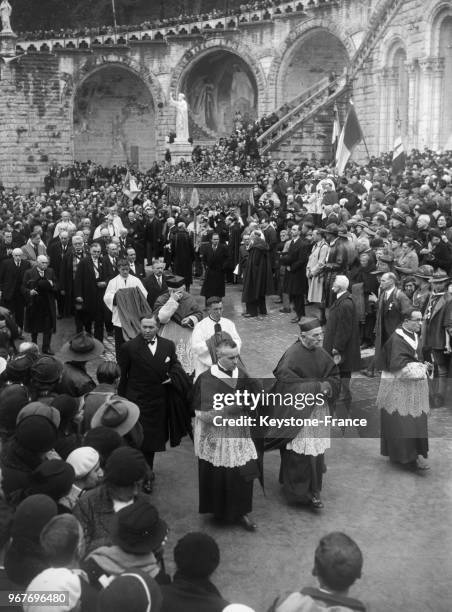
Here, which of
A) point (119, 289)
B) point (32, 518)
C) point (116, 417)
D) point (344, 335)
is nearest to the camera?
point (32, 518)

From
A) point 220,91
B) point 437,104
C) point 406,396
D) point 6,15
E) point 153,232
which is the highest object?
point 6,15

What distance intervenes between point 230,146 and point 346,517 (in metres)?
26.1

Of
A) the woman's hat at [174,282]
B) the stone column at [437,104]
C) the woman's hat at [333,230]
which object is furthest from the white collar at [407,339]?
the stone column at [437,104]

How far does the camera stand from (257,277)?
50.5 feet

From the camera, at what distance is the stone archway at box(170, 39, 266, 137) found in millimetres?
38125

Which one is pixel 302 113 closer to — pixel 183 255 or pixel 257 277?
pixel 183 255

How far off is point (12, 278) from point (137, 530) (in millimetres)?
9801

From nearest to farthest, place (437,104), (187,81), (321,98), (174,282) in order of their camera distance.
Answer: (174,282)
(437,104)
(321,98)
(187,81)

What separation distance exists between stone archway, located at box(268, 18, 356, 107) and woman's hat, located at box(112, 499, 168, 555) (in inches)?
1192

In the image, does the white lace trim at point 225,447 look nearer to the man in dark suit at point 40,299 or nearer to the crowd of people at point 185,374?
the crowd of people at point 185,374

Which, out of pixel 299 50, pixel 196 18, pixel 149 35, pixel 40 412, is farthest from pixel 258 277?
pixel 149 35

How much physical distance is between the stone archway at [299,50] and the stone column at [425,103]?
21.9 feet

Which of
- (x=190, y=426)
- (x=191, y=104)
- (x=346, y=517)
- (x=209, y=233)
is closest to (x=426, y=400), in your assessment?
(x=346, y=517)

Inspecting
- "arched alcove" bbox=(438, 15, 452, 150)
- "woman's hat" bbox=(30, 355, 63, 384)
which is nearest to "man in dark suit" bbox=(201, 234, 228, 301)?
"woman's hat" bbox=(30, 355, 63, 384)
